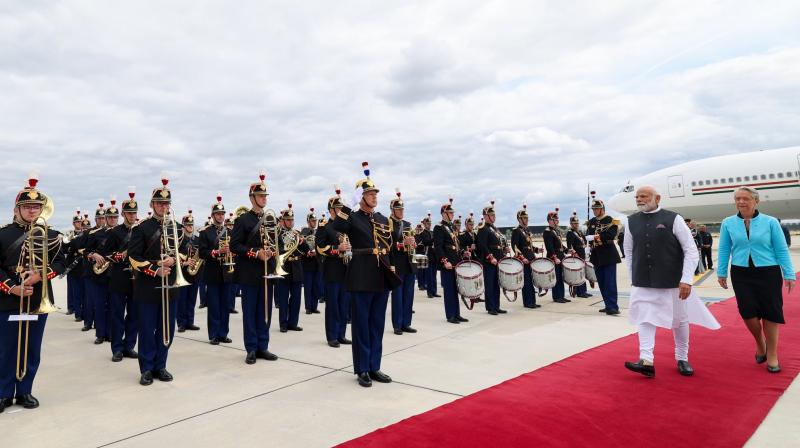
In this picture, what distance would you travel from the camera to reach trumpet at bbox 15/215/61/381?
4.36m

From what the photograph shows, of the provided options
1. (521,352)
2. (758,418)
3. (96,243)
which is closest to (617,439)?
(758,418)

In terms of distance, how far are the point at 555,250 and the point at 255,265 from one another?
6.75 metres

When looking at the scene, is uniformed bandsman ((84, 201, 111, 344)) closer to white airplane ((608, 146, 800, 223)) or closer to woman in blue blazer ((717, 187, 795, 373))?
woman in blue blazer ((717, 187, 795, 373))

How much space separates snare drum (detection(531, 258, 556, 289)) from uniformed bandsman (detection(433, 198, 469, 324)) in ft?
4.79

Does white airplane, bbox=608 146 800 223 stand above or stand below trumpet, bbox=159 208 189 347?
above

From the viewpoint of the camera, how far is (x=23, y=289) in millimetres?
4195

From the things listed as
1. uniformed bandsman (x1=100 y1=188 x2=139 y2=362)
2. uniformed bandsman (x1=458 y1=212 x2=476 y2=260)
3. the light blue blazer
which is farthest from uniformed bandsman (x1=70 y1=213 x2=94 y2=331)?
the light blue blazer

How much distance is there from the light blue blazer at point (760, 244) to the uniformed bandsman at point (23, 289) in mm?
6399

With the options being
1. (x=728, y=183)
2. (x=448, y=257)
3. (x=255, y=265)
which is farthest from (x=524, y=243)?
(x=728, y=183)

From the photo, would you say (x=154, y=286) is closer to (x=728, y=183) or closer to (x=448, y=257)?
(x=448, y=257)

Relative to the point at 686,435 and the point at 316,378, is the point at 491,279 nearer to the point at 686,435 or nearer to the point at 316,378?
the point at 316,378

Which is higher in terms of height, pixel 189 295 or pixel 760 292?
pixel 760 292

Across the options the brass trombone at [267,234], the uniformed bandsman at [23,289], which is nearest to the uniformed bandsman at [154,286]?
the uniformed bandsman at [23,289]

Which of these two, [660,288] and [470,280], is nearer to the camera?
[660,288]
